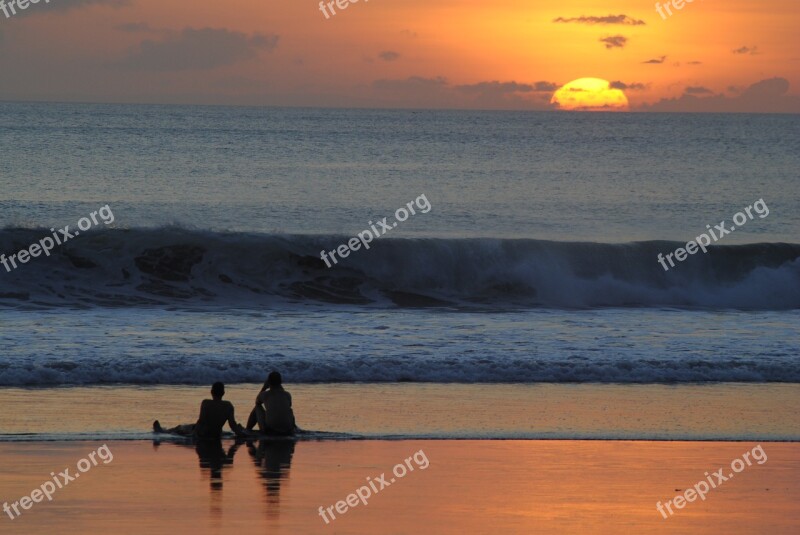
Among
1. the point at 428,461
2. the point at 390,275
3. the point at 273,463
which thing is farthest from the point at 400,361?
the point at 390,275

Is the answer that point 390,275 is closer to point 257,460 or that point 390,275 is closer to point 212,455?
point 212,455

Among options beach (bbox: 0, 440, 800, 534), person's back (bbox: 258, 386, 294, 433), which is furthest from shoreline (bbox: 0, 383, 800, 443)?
beach (bbox: 0, 440, 800, 534)

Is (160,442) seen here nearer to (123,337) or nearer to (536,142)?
(123,337)

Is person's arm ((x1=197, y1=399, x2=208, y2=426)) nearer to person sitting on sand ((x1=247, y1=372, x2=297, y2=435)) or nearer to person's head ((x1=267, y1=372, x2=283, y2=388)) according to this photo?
person sitting on sand ((x1=247, y1=372, x2=297, y2=435))

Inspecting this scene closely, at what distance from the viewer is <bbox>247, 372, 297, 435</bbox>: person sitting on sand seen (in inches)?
531

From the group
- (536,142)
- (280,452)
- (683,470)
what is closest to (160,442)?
(280,452)

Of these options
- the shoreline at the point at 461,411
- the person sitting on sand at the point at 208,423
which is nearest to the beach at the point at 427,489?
the person sitting on sand at the point at 208,423

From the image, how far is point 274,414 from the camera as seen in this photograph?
13.5m

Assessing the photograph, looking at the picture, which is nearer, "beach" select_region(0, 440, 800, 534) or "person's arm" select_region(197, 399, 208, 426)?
"beach" select_region(0, 440, 800, 534)

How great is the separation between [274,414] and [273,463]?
1404 mm

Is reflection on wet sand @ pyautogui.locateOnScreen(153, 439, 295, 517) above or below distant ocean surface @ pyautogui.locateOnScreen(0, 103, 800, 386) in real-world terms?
below

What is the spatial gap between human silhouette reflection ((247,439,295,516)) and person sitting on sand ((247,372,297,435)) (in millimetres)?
180

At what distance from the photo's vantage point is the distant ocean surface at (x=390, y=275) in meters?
18.6

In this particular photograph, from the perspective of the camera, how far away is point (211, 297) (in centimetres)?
2798
